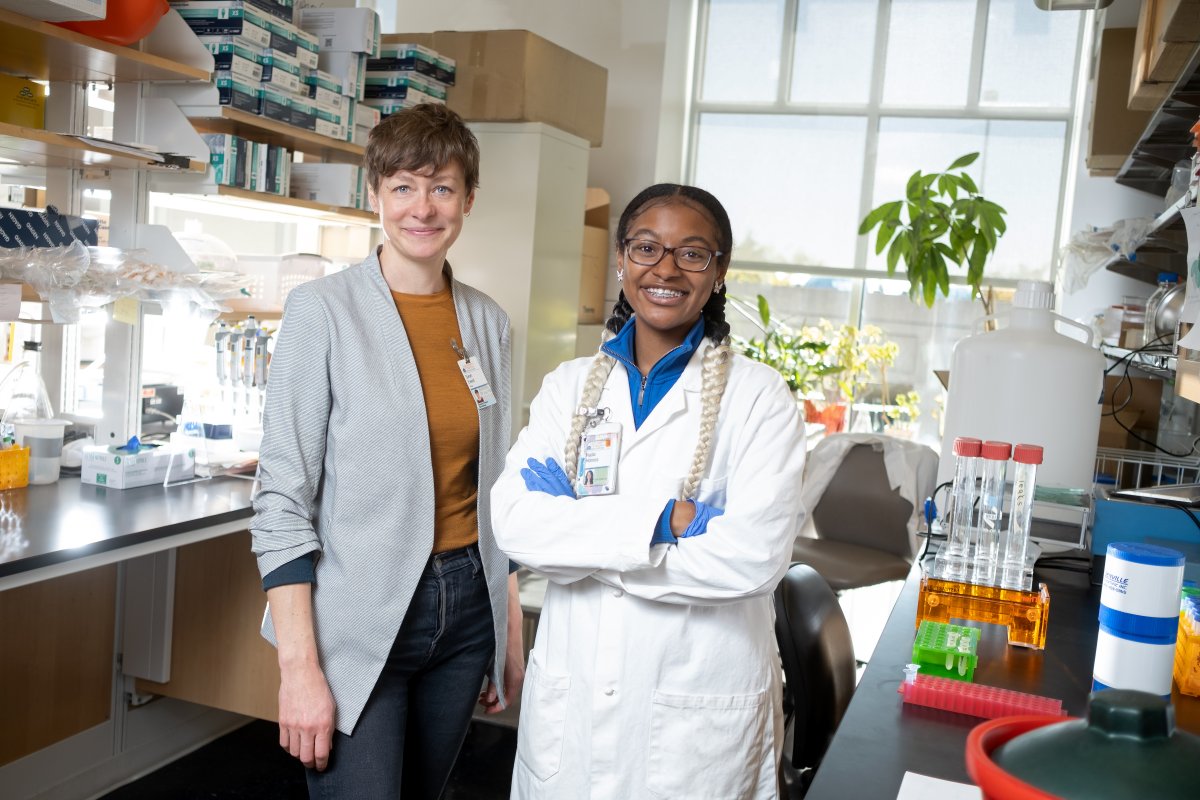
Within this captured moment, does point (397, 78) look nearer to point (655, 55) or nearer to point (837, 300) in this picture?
point (655, 55)

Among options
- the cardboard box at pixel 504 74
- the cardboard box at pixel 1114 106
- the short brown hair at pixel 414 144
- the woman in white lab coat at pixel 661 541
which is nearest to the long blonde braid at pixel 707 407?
the woman in white lab coat at pixel 661 541

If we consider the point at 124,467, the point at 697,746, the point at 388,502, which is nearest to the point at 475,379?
the point at 388,502

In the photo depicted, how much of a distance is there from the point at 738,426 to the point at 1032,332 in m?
1.37

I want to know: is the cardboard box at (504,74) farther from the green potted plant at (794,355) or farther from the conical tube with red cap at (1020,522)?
the conical tube with red cap at (1020,522)

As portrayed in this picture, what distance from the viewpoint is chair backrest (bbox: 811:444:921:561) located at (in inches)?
142

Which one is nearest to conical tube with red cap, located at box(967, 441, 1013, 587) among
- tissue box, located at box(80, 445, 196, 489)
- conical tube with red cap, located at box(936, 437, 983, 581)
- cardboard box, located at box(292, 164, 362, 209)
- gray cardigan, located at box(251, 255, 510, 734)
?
conical tube with red cap, located at box(936, 437, 983, 581)

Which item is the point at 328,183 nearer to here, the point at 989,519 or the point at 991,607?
the point at 989,519

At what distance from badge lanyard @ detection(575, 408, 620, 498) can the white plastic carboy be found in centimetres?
139

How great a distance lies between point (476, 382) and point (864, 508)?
2.38m

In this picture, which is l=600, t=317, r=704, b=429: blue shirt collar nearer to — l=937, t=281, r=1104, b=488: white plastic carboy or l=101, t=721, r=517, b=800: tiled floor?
l=937, t=281, r=1104, b=488: white plastic carboy

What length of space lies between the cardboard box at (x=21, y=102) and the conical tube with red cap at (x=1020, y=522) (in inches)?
89.6

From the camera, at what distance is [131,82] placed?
2693mm

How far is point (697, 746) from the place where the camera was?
135 cm

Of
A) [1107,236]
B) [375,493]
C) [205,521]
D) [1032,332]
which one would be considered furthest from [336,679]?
[1107,236]
